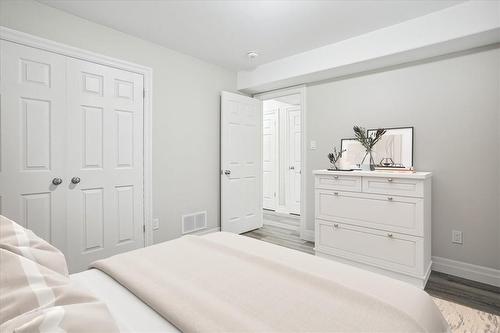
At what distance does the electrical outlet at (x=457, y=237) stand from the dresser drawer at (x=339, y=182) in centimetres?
99

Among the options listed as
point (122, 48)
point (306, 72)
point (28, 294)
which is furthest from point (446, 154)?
point (122, 48)

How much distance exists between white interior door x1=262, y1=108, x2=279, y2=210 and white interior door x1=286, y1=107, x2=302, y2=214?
319 millimetres

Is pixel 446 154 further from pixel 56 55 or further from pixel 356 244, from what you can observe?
pixel 56 55

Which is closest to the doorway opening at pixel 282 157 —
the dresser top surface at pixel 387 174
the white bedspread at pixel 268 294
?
the dresser top surface at pixel 387 174

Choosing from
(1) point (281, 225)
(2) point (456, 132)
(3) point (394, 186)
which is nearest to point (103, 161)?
(3) point (394, 186)

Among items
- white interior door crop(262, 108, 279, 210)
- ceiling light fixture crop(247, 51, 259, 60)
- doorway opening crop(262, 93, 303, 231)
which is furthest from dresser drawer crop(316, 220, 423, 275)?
white interior door crop(262, 108, 279, 210)

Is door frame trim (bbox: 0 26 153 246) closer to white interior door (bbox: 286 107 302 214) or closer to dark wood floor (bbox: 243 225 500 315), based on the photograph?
dark wood floor (bbox: 243 225 500 315)

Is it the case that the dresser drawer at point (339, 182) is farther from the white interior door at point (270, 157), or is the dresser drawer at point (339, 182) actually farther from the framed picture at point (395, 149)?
the white interior door at point (270, 157)

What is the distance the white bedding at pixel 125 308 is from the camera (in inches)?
35.4

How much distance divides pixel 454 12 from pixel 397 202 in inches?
65.9

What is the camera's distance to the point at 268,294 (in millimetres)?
1036

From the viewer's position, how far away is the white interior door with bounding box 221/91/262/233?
12.2 ft

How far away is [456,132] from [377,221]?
45.0 inches

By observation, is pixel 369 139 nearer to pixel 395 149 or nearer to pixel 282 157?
pixel 395 149
